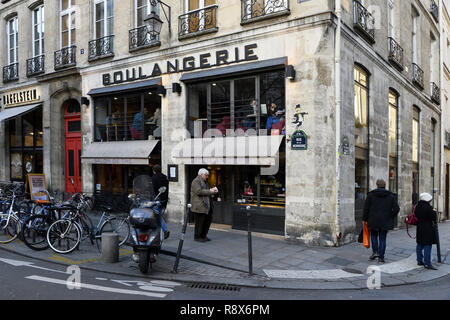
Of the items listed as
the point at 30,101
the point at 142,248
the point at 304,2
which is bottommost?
the point at 142,248

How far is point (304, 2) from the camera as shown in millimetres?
8625

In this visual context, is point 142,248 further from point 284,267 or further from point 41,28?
point 41,28

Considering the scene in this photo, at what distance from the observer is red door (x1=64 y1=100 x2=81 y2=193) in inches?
578

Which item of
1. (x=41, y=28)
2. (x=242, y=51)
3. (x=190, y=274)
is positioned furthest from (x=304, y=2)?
(x=41, y=28)

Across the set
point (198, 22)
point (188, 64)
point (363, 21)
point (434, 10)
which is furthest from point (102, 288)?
point (434, 10)

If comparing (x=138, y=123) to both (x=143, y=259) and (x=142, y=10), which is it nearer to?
(x=142, y=10)

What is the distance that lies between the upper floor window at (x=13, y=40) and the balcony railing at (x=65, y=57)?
4.16m

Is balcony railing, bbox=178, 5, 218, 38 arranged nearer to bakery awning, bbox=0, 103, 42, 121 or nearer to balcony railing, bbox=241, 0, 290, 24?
balcony railing, bbox=241, 0, 290, 24

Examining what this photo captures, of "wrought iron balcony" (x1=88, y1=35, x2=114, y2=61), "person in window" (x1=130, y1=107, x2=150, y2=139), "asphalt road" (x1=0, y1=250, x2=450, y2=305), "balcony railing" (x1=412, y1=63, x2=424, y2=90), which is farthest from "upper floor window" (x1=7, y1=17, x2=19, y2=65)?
"balcony railing" (x1=412, y1=63, x2=424, y2=90)

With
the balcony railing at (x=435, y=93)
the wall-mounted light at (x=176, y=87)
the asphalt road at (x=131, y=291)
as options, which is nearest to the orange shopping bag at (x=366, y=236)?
the asphalt road at (x=131, y=291)

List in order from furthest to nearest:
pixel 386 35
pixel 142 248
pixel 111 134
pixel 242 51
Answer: pixel 111 134 → pixel 386 35 → pixel 242 51 → pixel 142 248

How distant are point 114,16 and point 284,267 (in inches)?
416

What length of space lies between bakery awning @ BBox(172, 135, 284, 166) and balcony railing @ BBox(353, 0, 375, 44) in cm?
396
